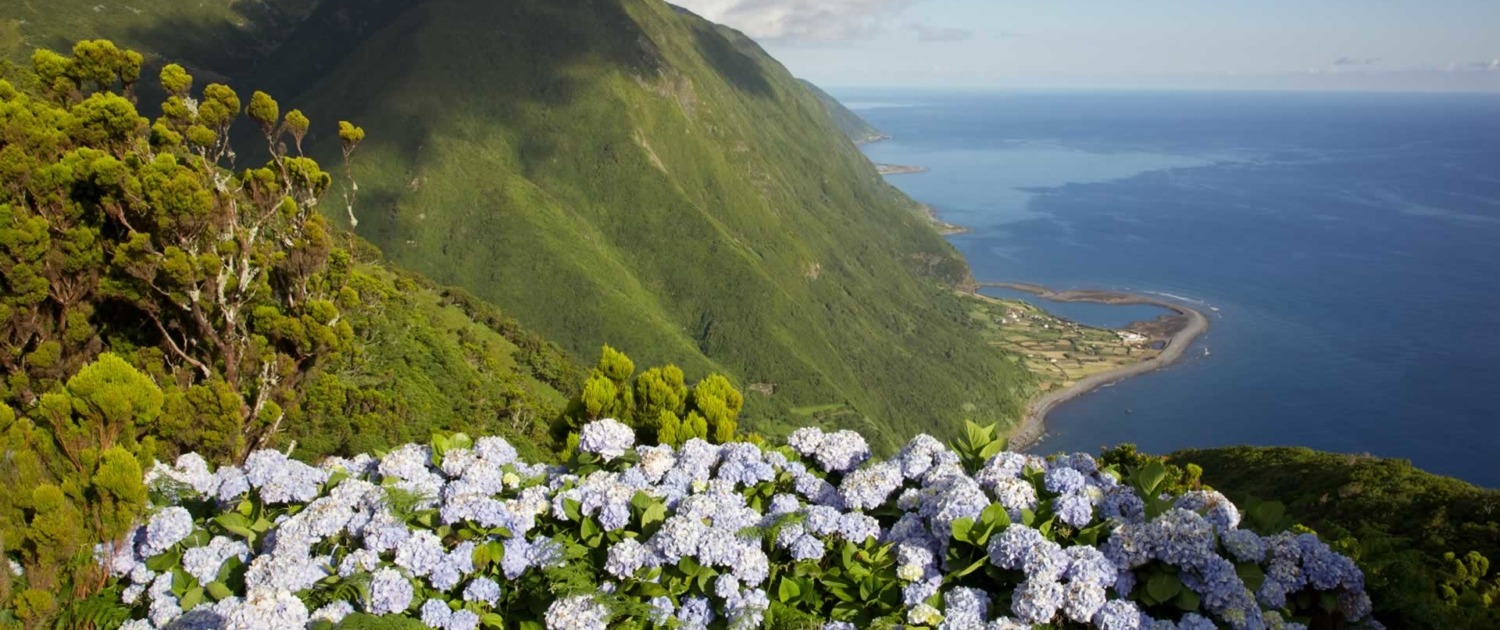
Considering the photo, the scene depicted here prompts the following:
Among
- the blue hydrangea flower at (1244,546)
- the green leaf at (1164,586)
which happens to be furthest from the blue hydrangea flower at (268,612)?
the blue hydrangea flower at (1244,546)

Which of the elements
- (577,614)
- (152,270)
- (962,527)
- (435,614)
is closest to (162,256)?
(152,270)

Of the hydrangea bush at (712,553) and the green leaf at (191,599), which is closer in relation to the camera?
the hydrangea bush at (712,553)

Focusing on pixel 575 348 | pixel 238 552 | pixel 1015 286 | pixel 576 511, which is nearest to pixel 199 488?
pixel 238 552

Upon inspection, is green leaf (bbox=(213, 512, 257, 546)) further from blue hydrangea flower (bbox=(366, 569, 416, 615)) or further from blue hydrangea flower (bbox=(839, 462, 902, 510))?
blue hydrangea flower (bbox=(839, 462, 902, 510))

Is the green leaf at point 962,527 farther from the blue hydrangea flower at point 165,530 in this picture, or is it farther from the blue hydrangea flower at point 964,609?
the blue hydrangea flower at point 165,530

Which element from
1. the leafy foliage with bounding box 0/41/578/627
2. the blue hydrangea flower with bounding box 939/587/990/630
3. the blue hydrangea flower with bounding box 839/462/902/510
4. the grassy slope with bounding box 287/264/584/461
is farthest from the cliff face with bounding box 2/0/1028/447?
the blue hydrangea flower with bounding box 939/587/990/630

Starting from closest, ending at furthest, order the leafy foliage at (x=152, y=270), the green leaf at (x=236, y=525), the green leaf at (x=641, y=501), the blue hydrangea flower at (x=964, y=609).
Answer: the blue hydrangea flower at (x=964, y=609) → the green leaf at (x=236, y=525) → the green leaf at (x=641, y=501) → the leafy foliage at (x=152, y=270)
